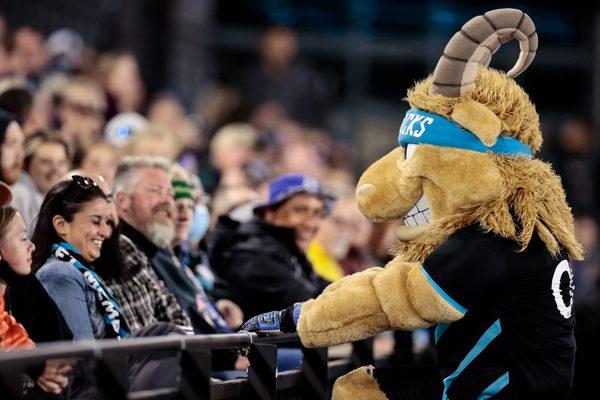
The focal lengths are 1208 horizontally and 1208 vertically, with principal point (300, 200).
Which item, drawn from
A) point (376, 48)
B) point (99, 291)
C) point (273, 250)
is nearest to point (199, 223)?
point (273, 250)

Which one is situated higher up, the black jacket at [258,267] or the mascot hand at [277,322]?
the mascot hand at [277,322]

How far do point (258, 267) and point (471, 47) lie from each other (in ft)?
8.84

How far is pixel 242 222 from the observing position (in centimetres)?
706

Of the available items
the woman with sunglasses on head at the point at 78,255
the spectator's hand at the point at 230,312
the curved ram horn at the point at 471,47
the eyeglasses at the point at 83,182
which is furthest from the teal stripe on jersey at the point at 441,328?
the spectator's hand at the point at 230,312

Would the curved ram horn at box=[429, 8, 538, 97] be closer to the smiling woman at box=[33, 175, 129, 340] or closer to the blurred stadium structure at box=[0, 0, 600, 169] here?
the smiling woman at box=[33, 175, 129, 340]

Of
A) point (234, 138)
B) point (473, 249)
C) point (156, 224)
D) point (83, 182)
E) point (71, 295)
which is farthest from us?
point (234, 138)

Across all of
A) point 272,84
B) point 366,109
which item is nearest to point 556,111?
point 366,109

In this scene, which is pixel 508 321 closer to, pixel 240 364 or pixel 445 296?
pixel 445 296

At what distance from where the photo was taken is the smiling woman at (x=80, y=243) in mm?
4941

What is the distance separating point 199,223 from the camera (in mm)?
7035

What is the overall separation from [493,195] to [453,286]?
366 millimetres

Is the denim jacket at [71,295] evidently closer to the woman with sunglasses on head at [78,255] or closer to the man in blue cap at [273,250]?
the woman with sunglasses on head at [78,255]

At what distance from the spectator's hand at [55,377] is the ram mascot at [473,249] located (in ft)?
2.93

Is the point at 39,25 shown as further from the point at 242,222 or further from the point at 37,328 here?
the point at 37,328
